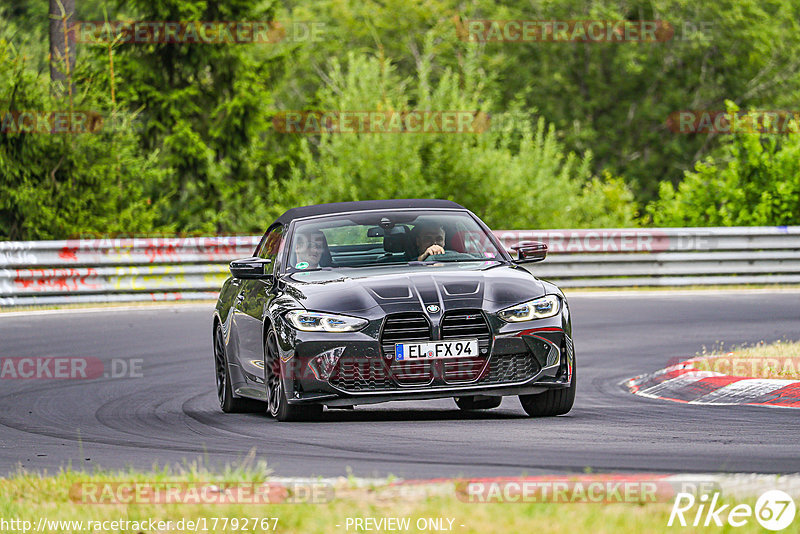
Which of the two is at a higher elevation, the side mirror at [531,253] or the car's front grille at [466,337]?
the side mirror at [531,253]

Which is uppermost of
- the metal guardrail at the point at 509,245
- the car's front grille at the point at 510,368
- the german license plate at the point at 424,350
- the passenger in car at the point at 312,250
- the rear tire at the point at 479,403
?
the passenger in car at the point at 312,250

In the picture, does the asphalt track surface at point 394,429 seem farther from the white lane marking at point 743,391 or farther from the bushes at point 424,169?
the bushes at point 424,169

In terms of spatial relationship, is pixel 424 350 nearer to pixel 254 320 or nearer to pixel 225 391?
pixel 254 320

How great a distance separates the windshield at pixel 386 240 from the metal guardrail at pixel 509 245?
12.0 m

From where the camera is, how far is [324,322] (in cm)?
945

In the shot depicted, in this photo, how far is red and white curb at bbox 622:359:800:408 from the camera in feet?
34.9

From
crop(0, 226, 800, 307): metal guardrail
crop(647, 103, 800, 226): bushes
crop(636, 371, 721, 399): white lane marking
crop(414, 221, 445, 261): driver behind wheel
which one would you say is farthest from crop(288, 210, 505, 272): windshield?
crop(647, 103, 800, 226): bushes

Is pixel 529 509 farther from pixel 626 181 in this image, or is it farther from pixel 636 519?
pixel 626 181

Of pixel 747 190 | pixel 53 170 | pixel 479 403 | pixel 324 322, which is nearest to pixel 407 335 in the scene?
pixel 324 322

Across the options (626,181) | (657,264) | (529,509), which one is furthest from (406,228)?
(626,181)

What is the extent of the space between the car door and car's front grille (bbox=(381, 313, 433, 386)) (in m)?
1.25

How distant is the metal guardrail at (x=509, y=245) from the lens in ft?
72.8

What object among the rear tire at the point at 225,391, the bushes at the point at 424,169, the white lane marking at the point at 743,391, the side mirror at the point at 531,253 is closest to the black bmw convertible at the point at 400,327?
the side mirror at the point at 531,253

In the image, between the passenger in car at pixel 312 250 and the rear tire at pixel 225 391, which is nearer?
the passenger in car at pixel 312 250
